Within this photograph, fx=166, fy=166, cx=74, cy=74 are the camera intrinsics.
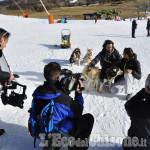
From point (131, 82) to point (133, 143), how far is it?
4.99 feet

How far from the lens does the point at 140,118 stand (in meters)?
1.41

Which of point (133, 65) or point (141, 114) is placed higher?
point (133, 65)

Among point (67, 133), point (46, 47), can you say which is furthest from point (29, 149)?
point (46, 47)

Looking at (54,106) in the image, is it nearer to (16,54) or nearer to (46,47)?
(16,54)

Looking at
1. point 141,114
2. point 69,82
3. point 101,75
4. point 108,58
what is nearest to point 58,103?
point 69,82

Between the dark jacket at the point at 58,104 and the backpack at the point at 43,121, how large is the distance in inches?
1.2

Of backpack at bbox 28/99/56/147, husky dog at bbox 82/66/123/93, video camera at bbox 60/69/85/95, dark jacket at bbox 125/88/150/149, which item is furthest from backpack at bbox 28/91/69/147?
husky dog at bbox 82/66/123/93

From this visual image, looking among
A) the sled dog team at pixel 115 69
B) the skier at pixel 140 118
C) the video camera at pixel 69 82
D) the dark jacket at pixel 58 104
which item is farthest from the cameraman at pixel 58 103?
the sled dog team at pixel 115 69

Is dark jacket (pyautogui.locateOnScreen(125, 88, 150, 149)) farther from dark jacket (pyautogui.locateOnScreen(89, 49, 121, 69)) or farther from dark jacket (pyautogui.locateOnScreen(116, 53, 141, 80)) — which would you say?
dark jacket (pyautogui.locateOnScreen(89, 49, 121, 69))

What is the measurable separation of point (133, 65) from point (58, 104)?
2010 mm

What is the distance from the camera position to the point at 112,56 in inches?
137

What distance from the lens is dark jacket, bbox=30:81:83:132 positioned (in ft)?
4.89

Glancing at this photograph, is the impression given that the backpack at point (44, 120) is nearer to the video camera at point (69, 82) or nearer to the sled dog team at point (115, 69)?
the video camera at point (69, 82)

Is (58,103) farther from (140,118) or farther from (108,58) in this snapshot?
(108,58)
